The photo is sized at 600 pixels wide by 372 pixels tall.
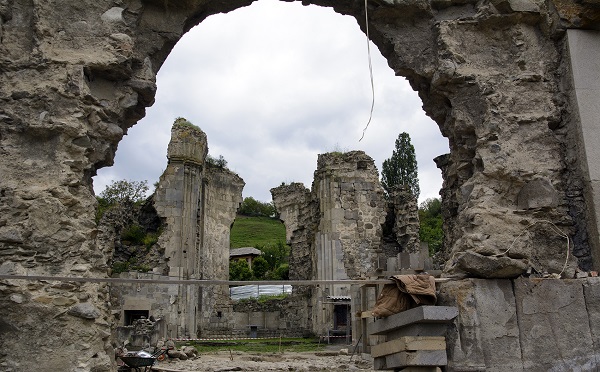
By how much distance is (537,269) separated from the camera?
217 inches

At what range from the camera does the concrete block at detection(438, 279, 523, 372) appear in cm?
492

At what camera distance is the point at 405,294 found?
16.8 ft

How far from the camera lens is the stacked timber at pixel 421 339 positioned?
483cm

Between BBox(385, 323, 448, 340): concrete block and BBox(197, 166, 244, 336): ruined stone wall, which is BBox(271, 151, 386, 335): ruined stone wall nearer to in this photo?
BBox(197, 166, 244, 336): ruined stone wall

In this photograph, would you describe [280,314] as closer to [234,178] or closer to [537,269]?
[234,178]

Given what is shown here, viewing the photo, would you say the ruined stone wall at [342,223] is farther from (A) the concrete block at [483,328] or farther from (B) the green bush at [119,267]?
(A) the concrete block at [483,328]

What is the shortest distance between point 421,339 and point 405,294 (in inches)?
16.6

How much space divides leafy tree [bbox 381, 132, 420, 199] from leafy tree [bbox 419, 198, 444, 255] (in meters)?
2.34

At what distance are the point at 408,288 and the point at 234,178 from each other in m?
20.0

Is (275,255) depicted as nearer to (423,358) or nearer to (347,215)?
(347,215)

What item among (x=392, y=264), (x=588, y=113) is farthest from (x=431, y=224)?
(x=588, y=113)

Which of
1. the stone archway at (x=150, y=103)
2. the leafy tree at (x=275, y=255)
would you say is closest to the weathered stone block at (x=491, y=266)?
the stone archway at (x=150, y=103)

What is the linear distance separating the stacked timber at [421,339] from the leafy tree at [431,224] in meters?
23.9

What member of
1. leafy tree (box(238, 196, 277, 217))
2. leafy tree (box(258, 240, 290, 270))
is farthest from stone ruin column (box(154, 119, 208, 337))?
leafy tree (box(238, 196, 277, 217))
